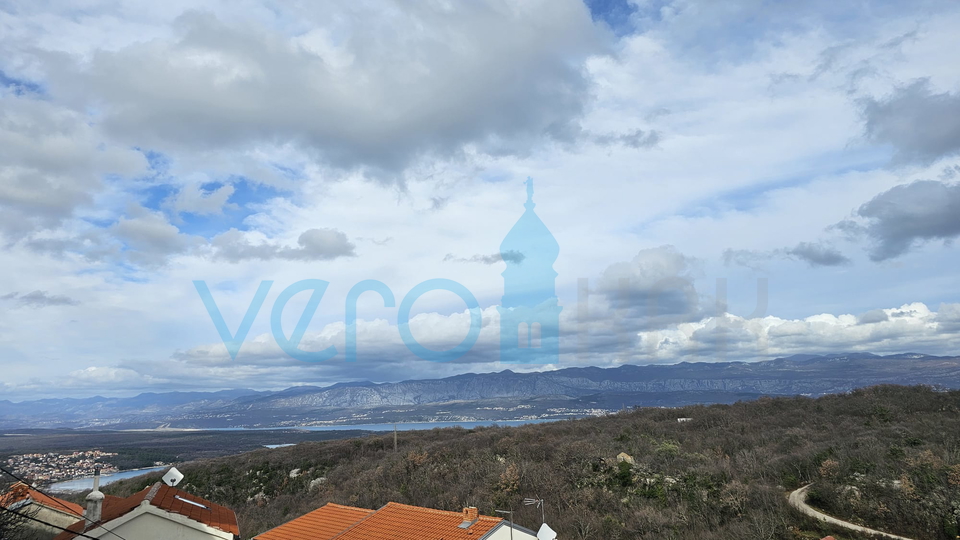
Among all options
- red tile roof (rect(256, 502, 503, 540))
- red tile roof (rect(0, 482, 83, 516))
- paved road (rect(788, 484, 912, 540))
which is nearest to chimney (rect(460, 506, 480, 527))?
red tile roof (rect(256, 502, 503, 540))

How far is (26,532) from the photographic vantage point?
16266 mm

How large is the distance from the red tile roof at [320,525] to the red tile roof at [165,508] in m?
3.00

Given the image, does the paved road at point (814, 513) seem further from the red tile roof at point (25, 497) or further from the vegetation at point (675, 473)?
the red tile roof at point (25, 497)

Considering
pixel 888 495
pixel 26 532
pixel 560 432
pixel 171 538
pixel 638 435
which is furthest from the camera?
pixel 560 432

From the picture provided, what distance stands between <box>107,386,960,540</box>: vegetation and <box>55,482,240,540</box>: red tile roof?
13637 mm

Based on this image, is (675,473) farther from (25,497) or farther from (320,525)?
(25,497)

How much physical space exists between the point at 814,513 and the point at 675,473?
25.5 ft

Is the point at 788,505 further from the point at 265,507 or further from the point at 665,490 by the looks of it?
the point at 265,507

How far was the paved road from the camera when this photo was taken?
836 inches

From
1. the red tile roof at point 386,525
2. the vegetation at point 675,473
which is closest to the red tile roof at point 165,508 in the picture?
the red tile roof at point 386,525

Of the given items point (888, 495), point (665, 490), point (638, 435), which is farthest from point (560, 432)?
point (888, 495)

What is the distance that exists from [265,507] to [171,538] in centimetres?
2848

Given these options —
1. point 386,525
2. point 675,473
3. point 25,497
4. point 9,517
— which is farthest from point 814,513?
point 25,497

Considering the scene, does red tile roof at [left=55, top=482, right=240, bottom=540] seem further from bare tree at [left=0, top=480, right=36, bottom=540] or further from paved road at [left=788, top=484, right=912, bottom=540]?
paved road at [left=788, top=484, right=912, bottom=540]
